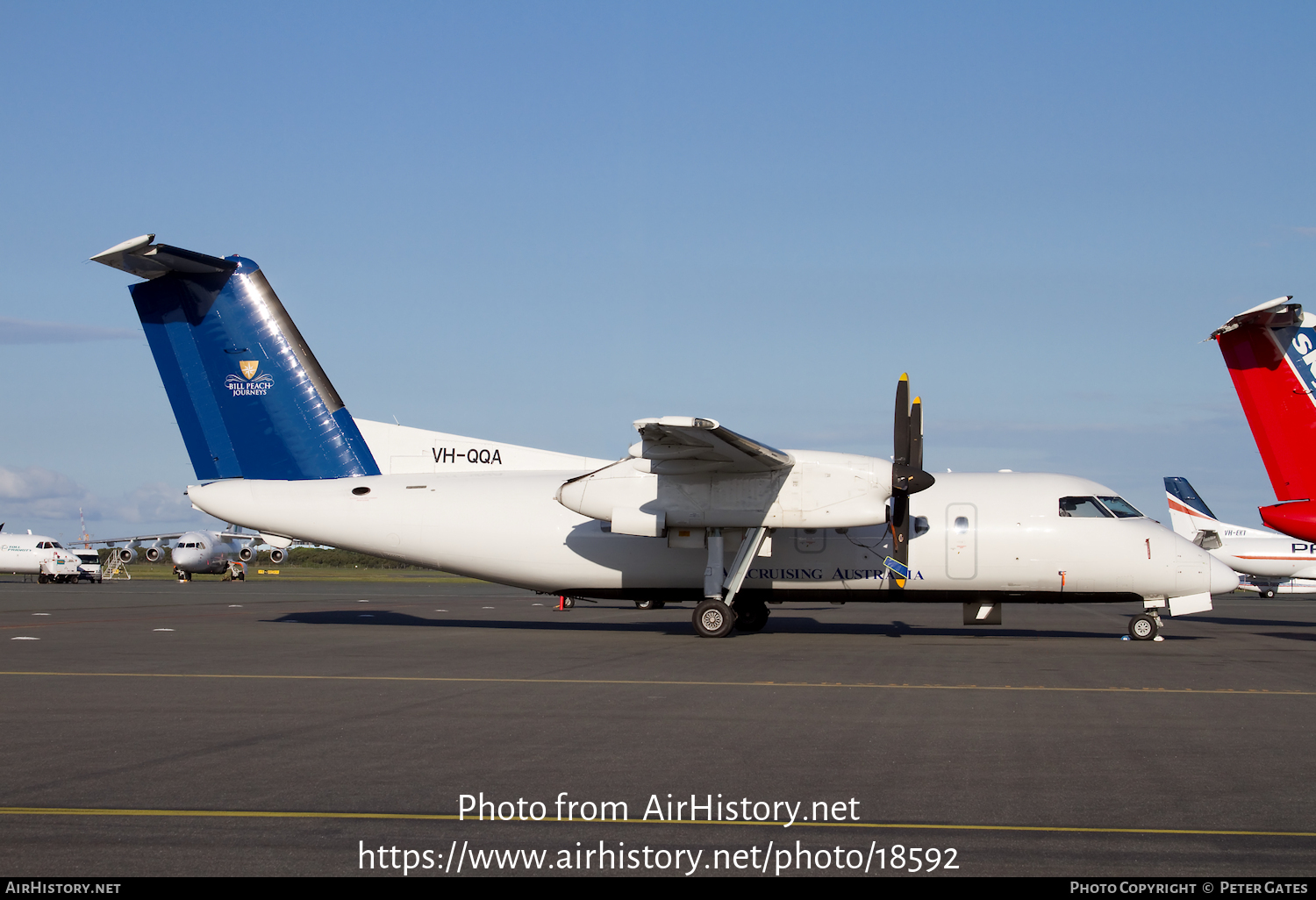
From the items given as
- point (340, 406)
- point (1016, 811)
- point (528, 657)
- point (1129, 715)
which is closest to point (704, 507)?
point (528, 657)

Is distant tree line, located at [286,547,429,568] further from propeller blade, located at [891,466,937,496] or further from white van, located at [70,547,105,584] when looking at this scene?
propeller blade, located at [891,466,937,496]

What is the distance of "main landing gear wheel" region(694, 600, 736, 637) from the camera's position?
18.1m

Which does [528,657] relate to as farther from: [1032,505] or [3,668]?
[1032,505]

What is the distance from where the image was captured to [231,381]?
19922 mm

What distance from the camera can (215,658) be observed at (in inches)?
559

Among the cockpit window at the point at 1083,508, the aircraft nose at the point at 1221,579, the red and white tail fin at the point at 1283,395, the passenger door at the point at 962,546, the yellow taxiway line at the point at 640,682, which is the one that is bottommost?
the yellow taxiway line at the point at 640,682

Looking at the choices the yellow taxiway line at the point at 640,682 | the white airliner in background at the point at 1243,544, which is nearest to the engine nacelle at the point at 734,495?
the yellow taxiway line at the point at 640,682

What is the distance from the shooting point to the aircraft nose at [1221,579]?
1808 centimetres

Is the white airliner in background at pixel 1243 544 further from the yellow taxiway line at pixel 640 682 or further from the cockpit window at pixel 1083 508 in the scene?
the yellow taxiway line at pixel 640 682

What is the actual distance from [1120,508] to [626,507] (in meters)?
9.04

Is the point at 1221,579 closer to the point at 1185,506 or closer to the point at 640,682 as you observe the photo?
the point at 640,682

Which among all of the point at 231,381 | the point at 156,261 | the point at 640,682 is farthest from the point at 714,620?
the point at 156,261

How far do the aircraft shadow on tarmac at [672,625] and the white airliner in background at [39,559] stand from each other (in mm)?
33479
